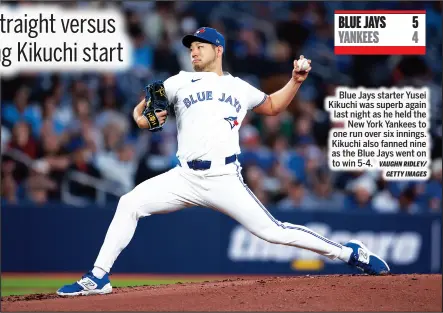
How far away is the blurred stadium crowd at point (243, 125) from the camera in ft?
38.4

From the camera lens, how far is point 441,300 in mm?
6082

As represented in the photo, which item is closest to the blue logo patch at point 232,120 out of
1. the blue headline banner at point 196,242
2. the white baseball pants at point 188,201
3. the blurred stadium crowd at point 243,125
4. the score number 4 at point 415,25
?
the white baseball pants at point 188,201

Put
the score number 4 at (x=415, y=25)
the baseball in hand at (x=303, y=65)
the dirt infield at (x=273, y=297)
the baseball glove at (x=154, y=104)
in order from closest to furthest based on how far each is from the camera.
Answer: the dirt infield at (x=273, y=297)
the baseball glove at (x=154, y=104)
the baseball in hand at (x=303, y=65)
the score number 4 at (x=415, y=25)

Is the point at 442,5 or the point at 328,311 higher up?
the point at 442,5

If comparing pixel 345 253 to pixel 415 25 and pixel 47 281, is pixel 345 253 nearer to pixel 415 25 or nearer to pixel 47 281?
pixel 415 25

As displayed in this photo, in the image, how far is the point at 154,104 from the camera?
6203mm

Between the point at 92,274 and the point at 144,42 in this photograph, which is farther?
the point at 144,42

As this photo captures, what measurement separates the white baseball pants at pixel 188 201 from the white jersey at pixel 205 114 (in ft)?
0.46

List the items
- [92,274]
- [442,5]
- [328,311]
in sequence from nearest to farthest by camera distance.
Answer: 1. [328,311]
2. [92,274]
3. [442,5]

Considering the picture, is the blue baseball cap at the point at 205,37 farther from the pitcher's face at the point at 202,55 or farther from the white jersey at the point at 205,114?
the white jersey at the point at 205,114

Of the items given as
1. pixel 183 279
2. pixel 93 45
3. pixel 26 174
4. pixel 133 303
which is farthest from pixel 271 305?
pixel 26 174

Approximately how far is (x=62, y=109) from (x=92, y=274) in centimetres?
646

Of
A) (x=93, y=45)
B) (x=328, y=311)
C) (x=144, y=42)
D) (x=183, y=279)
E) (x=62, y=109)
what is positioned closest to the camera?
(x=328, y=311)

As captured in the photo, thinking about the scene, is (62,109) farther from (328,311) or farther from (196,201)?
(328,311)
